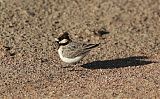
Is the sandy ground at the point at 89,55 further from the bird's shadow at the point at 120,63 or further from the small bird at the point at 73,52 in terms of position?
the small bird at the point at 73,52

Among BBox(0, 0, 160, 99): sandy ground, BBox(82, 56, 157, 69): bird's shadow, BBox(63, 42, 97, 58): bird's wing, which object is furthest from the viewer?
BBox(82, 56, 157, 69): bird's shadow

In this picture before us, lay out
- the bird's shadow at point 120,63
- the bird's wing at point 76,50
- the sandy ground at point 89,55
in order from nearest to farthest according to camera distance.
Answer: the sandy ground at point 89,55 → the bird's wing at point 76,50 → the bird's shadow at point 120,63

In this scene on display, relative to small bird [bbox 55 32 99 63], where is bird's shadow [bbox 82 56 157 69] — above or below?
below

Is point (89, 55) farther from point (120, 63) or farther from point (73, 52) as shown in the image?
point (73, 52)

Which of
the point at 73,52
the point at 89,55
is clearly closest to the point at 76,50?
the point at 73,52

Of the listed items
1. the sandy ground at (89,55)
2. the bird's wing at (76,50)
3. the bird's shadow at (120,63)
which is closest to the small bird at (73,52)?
the bird's wing at (76,50)

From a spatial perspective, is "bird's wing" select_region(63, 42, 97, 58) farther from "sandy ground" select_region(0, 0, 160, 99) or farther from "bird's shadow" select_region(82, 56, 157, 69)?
"bird's shadow" select_region(82, 56, 157, 69)

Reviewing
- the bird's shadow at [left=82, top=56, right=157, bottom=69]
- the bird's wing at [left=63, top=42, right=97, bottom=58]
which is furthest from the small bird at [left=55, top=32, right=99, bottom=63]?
the bird's shadow at [left=82, top=56, right=157, bottom=69]
